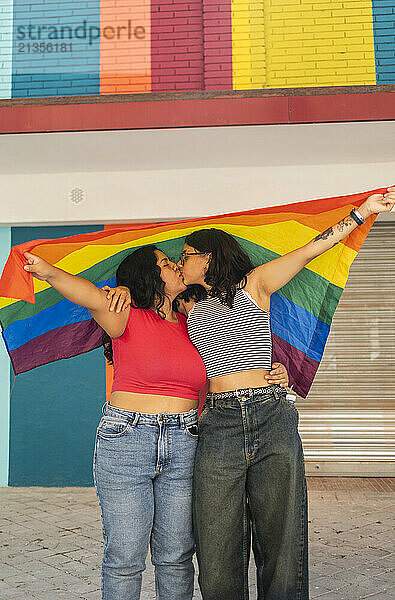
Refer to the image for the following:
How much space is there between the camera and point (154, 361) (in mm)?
2664

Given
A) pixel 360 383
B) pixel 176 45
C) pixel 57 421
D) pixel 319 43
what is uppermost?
pixel 176 45

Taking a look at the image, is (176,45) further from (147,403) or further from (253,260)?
(147,403)

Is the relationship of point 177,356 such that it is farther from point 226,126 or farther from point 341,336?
point 341,336

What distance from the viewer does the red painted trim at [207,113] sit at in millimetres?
5422

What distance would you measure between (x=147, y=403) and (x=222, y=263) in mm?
784

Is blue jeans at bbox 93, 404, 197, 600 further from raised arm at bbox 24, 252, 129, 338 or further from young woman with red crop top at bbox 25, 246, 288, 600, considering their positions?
raised arm at bbox 24, 252, 129, 338

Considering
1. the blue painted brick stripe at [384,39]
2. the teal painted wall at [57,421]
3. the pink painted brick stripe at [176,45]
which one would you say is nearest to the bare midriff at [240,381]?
the teal painted wall at [57,421]

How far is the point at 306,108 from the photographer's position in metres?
5.45

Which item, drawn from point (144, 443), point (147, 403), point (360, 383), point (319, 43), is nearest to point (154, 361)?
point (147, 403)

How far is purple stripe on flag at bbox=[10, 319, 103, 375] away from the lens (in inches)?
126

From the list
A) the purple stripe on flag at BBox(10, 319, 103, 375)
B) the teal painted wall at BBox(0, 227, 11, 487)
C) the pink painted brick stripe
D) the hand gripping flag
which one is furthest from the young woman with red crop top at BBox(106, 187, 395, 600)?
the teal painted wall at BBox(0, 227, 11, 487)

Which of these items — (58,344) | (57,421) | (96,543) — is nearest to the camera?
(58,344)

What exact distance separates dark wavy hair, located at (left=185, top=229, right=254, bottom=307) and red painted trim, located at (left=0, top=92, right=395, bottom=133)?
9.32ft

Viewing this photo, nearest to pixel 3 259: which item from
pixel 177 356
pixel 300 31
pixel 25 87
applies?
pixel 25 87
